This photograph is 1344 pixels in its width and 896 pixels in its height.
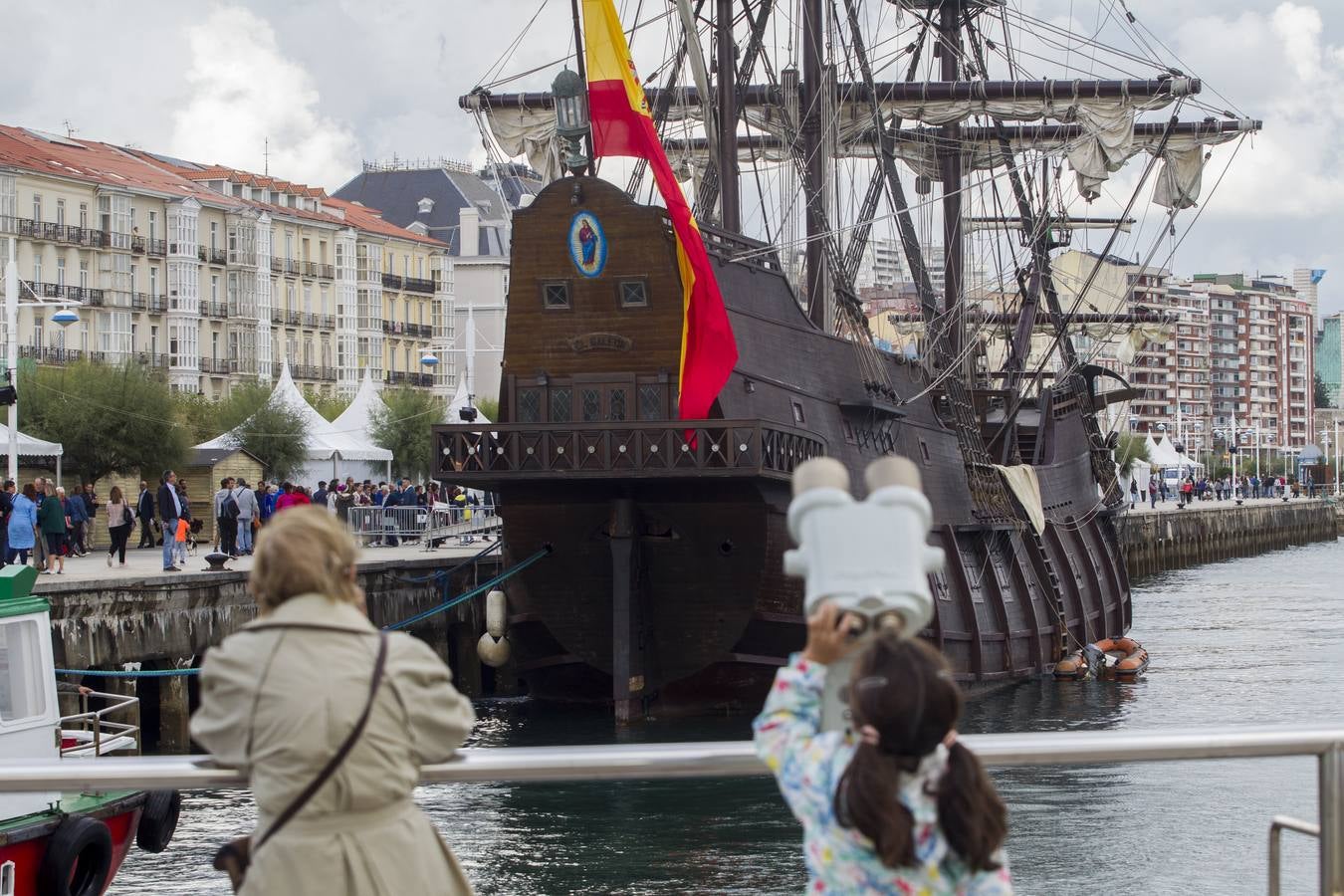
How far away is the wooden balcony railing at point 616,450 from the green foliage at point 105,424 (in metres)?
28.3

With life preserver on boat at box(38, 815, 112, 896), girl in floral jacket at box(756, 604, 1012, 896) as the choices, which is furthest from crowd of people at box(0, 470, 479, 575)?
girl in floral jacket at box(756, 604, 1012, 896)

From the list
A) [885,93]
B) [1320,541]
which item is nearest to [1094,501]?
[885,93]

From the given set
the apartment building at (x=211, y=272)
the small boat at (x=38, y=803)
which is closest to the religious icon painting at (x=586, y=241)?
the small boat at (x=38, y=803)

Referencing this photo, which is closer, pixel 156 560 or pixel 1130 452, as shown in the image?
pixel 156 560

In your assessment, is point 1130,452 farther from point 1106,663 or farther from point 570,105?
point 570,105

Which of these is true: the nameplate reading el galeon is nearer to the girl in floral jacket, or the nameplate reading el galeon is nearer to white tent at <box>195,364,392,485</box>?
white tent at <box>195,364,392,485</box>

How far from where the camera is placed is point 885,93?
41406mm

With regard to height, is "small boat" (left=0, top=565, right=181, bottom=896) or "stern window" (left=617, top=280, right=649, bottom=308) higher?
"stern window" (left=617, top=280, right=649, bottom=308)

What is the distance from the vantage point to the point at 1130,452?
115 meters

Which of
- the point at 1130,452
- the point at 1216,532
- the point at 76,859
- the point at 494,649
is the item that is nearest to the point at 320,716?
the point at 76,859

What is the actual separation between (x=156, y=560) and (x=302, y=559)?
32298 mm

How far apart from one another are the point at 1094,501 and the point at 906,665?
134 feet

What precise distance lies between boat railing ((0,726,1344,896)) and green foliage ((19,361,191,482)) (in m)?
49.5

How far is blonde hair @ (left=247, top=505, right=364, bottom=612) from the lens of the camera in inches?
166
